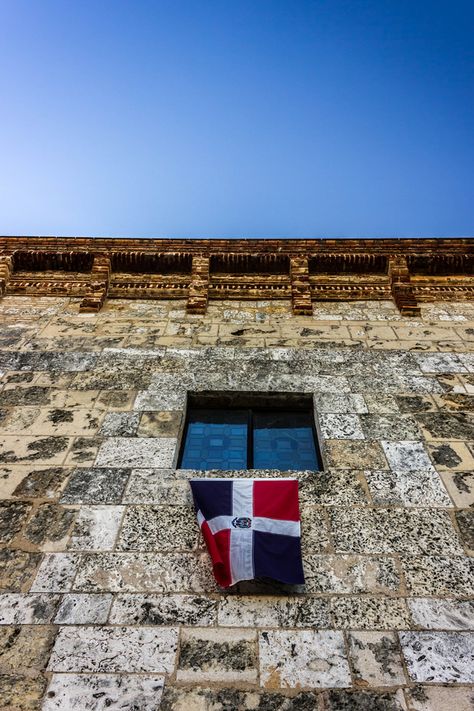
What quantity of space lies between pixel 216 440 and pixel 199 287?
2.83m

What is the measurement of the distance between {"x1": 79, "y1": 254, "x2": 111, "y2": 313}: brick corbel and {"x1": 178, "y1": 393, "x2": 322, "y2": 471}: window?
7.97 ft

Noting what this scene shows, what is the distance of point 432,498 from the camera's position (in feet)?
13.5

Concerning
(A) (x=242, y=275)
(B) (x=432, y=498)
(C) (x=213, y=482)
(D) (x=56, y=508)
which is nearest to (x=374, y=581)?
(B) (x=432, y=498)

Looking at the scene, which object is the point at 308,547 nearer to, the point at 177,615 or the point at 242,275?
the point at 177,615

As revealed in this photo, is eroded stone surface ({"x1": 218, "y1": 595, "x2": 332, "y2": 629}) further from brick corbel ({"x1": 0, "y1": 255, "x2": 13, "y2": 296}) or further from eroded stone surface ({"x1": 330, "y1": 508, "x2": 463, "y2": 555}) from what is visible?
brick corbel ({"x1": 0, "y1": 255, "x2": 13, "y2": 296})

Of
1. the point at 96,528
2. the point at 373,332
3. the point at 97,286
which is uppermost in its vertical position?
the point at 97,286

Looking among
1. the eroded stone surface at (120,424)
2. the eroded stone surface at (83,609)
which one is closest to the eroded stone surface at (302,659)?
the eroded stone surface at (83,609)

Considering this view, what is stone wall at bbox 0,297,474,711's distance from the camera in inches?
118

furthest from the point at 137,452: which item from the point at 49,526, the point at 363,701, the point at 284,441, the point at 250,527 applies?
the point at 363,701

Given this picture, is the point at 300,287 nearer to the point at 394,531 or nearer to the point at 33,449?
the point at 394,531

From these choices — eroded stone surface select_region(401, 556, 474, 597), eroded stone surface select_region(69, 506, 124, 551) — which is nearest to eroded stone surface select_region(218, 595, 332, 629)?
eroded stone surface select_region(401, 556, 474, 597)

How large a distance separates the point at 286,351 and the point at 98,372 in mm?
2311

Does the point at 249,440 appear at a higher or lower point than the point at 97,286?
lower

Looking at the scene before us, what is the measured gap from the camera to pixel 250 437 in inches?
201
